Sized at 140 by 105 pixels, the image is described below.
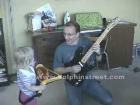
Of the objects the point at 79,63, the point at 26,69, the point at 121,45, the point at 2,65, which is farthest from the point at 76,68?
the point at 121,45

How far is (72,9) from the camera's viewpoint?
3213 mm

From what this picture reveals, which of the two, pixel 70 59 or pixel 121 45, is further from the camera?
pixel 121 45

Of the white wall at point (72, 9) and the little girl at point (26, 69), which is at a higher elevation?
the white wall at point (72, 9)

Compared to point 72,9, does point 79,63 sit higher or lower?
lower

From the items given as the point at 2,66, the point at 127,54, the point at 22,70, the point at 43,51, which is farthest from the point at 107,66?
the point at 22,70

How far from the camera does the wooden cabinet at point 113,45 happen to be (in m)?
2.86

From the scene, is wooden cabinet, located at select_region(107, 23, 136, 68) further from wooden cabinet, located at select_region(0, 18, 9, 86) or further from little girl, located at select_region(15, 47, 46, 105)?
little girl, located at select_region(15, 47, 46, 105)

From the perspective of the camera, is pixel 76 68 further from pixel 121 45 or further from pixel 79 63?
pixel 121 45

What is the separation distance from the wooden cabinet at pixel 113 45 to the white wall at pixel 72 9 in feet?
0.88

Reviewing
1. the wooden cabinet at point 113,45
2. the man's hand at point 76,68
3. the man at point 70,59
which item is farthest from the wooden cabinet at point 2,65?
the man's hand at point 76,68

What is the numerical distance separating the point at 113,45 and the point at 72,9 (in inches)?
26.3

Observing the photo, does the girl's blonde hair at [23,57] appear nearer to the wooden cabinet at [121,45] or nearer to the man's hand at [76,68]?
the man's hand at [76,68]

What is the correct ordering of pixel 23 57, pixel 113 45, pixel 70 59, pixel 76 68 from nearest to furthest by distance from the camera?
1. pixel 23 57
2. pixel 76 68
3. pixel 70 59
4. pixel 113 45

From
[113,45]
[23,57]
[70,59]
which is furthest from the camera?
[113,45]
